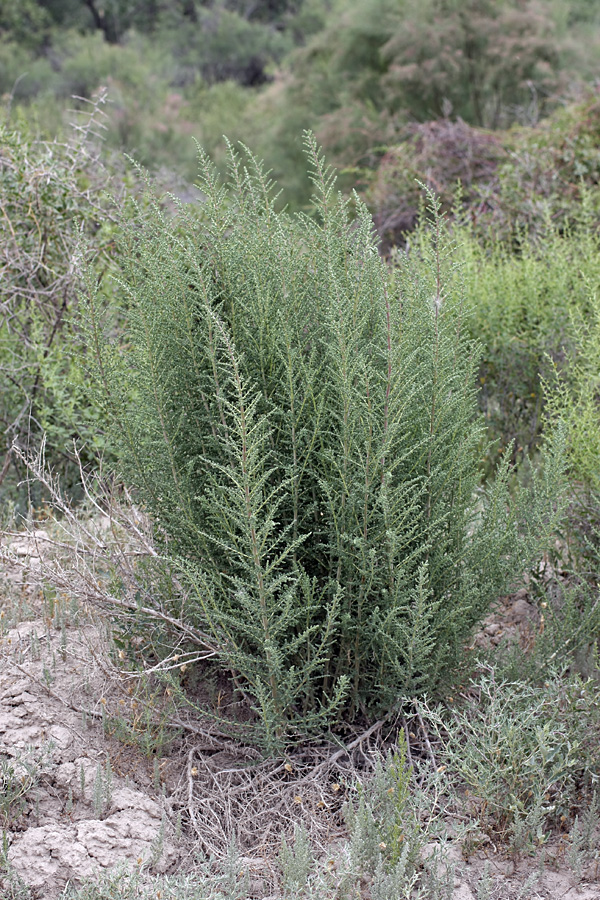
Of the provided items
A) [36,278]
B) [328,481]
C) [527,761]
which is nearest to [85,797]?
[328,481]

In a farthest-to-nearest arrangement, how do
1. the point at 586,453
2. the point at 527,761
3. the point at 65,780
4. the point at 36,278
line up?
the point at 36,278 → the point at 586,453 → the point at 65,780 → the point at 527,761

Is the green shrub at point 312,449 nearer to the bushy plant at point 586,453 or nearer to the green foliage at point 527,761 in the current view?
the green foliage at point 527,761

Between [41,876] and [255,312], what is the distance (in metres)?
1.59

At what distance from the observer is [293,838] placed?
2285mm

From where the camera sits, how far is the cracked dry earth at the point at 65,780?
2115mm

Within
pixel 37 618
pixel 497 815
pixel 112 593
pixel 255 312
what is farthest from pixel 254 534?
pixel 37 618

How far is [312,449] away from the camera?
7.71 feet

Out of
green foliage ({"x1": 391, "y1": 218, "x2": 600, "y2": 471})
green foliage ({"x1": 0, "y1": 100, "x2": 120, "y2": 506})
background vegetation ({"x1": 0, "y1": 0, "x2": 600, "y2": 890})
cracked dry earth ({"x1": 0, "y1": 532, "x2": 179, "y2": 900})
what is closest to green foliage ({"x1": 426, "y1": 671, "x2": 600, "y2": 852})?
background vegetation ({"x1": 0, "y1": 0, "x2": 600, "y2": 890})

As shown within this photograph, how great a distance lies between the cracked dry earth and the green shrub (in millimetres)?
447

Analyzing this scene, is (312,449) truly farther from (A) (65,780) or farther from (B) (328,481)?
(A) (65,780)

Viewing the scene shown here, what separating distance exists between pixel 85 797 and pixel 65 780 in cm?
8

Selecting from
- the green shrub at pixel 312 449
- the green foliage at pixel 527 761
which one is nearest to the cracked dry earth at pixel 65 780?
the green shrub at pixel 312 449

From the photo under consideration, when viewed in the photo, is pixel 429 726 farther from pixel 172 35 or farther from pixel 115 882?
pixel 172 35

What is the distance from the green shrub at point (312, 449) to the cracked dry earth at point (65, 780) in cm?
45
